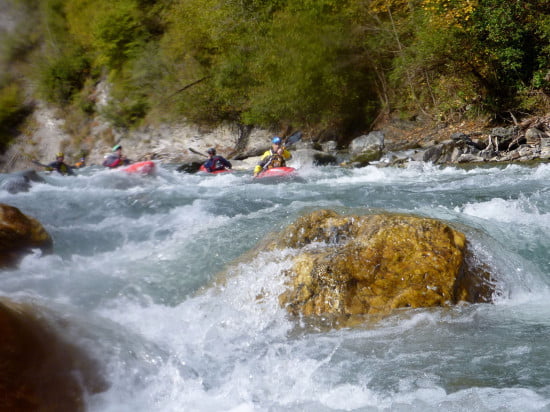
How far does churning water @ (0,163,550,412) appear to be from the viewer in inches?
90.7

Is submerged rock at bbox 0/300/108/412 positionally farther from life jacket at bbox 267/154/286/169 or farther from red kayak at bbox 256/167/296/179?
life jacket at bbox 267/154/286/169

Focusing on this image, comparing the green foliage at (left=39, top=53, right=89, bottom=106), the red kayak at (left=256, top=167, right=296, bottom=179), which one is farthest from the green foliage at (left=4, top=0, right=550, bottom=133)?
the red kayak at (left=256, top=167, right=296, bottom=179)

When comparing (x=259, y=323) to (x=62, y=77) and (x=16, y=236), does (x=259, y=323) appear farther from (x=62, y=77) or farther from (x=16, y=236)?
(x=62, y=77)

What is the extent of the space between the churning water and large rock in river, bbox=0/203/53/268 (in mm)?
153

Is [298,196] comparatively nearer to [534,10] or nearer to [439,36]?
[439,36]

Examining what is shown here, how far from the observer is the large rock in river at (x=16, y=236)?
4.19 metres

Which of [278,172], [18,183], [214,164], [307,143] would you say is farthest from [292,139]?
[18,183]

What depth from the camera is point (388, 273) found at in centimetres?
329

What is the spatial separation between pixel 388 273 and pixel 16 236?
3.57 meters

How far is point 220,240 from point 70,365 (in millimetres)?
2663

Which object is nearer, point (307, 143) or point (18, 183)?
point (18, 183)

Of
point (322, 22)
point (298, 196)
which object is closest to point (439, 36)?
point (322, 22)

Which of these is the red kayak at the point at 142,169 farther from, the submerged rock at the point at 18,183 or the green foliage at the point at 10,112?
the green foliage at the point at 10,112

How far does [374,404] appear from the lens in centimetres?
219
